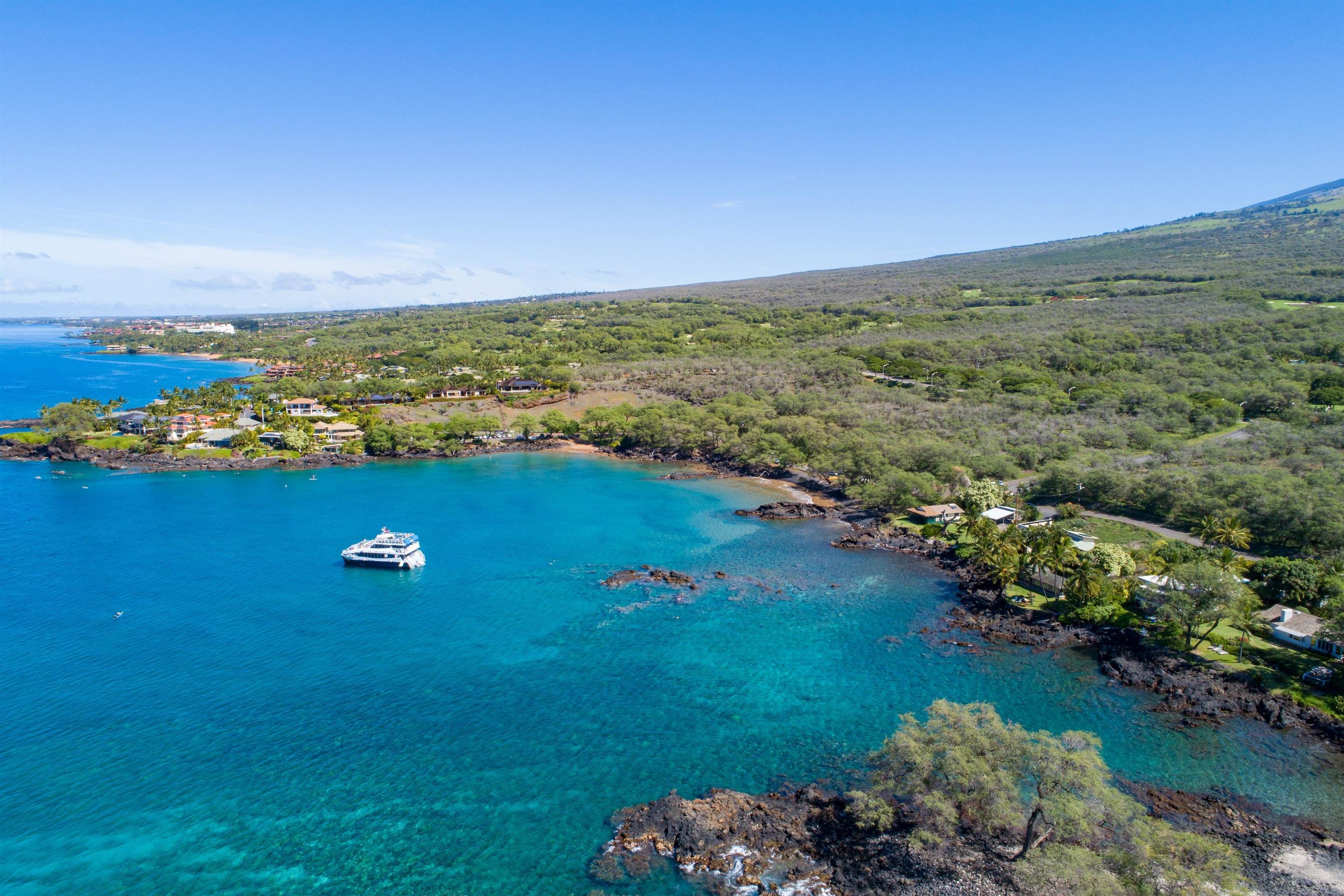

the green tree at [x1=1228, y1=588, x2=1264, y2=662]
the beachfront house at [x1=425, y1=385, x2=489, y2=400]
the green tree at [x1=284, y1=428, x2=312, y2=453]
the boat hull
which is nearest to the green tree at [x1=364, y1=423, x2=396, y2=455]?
the green tree at [x1=284, y1=428, x2=312, y2=453]

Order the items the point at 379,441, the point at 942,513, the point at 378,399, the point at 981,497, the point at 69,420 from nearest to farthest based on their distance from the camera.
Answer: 1. the point at 981,497
2. the point at 942,513
3. the point at 69,420
4. the point at 379,441
5. the point at 378,399

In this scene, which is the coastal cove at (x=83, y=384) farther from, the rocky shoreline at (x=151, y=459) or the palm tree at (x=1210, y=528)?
the palm tree at (x=1210, y=528)

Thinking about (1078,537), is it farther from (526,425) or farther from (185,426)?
(185,426)

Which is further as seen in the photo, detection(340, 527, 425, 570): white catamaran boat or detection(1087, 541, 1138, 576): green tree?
detection(340, 527, 425, 570): white catamaran boat

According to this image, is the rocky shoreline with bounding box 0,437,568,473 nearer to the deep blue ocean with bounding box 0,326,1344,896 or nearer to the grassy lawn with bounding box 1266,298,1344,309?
the deep blue ocean with bounding box 0,326,1344,896

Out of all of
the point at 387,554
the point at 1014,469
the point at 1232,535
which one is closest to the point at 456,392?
the point at 387,554

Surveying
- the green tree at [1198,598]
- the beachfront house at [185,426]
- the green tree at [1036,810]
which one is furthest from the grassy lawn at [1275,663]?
the beachfront house at [185,426]
